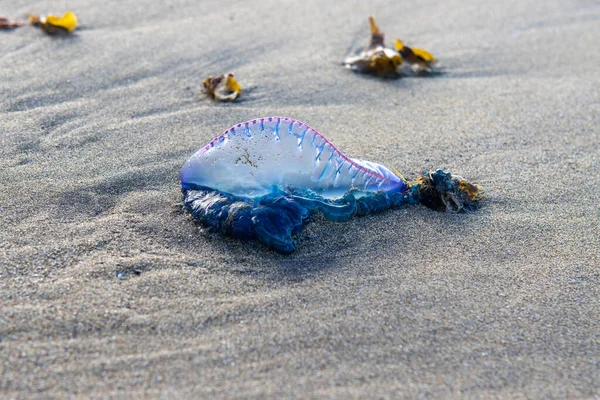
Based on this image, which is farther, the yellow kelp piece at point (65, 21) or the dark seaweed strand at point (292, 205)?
the yellow kelp piece at point (65, 21)

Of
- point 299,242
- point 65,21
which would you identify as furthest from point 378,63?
point 65,21

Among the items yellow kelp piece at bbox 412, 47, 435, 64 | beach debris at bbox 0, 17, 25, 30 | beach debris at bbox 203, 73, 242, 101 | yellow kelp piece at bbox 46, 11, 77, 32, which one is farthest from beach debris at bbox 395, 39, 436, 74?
beach debris at bbox 0, 17, 25, 30

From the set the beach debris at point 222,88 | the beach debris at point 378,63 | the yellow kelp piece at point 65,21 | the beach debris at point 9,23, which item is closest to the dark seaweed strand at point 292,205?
the beach debris at point 222,88

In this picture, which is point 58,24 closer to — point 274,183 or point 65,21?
point 65,21

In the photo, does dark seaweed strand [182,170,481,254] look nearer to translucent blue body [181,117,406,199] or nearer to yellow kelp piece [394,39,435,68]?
translucent blue body [181,117,406,199]

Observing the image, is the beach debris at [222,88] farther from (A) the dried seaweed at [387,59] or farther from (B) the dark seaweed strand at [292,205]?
(B) the dark seaweed strand at [292,205]
